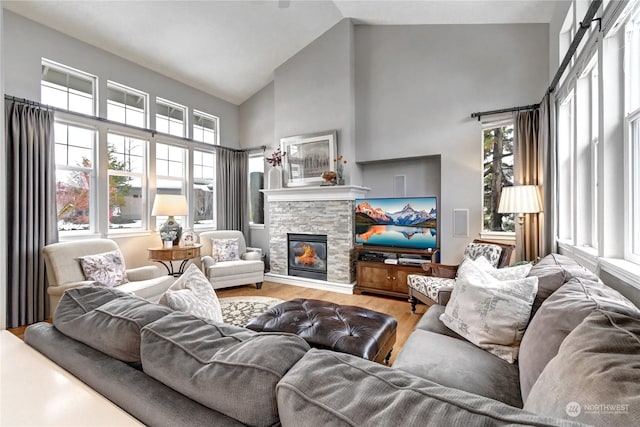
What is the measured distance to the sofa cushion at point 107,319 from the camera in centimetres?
84

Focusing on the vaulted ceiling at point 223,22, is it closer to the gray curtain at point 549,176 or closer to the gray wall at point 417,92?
the gray wall at point 417,92

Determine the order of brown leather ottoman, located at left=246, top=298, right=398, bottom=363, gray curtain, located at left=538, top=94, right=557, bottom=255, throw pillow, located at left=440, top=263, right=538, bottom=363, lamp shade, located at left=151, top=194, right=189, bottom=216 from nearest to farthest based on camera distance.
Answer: throw pillow, located at left=440, top=263, right=538, bottom=363 → brown leather ottoman, located at left=246, top=298, right=398, bottom=363 → gray curtain, located at left=538, top=94, right=557, bottom=255 → lamp shade, located at left=151, top=194, right=189, bottom=216

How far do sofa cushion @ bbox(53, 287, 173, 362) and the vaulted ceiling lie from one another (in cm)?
288

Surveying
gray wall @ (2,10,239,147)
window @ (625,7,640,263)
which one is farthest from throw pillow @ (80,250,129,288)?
window @ (625,7,640,263)

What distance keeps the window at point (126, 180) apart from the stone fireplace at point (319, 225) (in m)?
1.94

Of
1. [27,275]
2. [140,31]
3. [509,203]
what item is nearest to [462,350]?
[509,203]

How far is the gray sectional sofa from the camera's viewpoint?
498 millimetres

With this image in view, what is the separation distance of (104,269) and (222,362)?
3.26 metres

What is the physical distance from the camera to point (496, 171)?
376cm

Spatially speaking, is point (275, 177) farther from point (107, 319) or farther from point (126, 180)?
point (107, 319)

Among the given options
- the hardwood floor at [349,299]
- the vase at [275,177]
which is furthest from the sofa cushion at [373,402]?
the vase at [275,177]

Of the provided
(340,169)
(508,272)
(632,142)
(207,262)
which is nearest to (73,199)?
(207,262)

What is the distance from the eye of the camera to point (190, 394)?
0.65 metres

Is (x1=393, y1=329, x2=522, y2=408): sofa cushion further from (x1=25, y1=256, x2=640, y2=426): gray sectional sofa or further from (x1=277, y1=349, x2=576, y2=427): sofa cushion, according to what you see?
(x1=277, y1=349, x2=576, y2=427): sofa cushion
